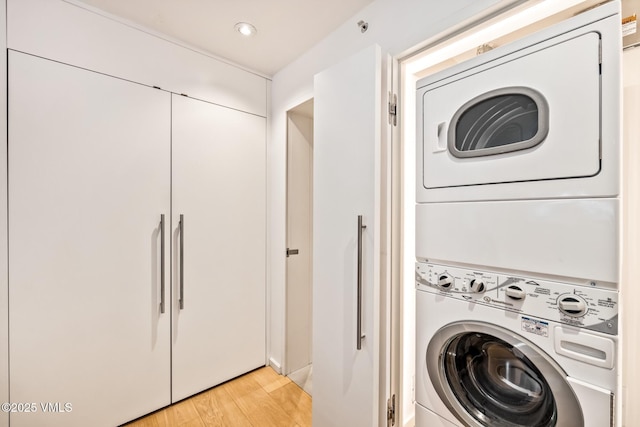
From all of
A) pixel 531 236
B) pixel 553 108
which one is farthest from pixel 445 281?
pixel 553 108

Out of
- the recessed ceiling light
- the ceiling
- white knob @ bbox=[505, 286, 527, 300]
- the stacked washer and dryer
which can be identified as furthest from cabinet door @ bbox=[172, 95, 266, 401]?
white knob @ bbox=[505, 286, 527, 300]

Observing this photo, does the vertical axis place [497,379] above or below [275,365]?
above

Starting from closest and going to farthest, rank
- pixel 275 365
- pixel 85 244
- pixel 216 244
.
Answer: pixel 85 244
pixel 216 244
pixel 275 365

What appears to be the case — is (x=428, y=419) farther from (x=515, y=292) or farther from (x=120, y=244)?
(x=120, y=244)

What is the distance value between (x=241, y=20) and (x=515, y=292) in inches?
81.9

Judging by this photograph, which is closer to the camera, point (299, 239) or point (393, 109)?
point (393, 109)

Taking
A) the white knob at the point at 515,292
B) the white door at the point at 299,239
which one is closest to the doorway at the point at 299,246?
the white door at the point at 299,239

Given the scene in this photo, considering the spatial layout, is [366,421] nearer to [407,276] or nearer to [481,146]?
[407,276]

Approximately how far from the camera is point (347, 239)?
4.78 feet

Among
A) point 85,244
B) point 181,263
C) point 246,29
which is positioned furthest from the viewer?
point 181,263

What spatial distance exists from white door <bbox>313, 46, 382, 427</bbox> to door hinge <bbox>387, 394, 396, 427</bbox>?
0.39 feet

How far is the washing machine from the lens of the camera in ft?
2.65

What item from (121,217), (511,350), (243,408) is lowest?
(243,408)

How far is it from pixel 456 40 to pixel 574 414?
1.53 meters
